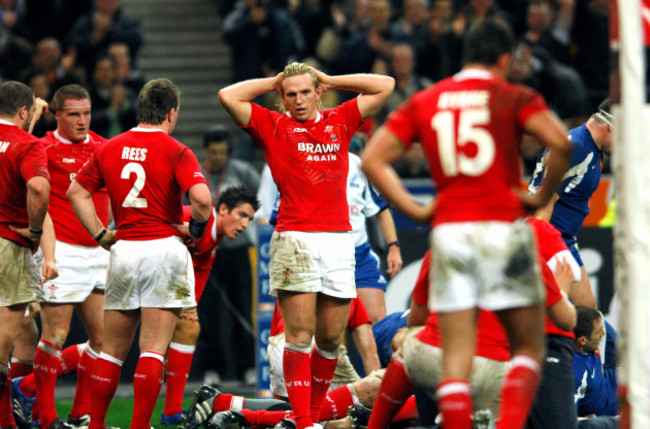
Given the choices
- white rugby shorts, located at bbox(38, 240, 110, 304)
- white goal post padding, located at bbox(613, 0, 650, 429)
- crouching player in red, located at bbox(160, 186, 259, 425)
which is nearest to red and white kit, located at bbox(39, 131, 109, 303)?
white rugby shorts, located at bbox(38, 240, 110, 304)

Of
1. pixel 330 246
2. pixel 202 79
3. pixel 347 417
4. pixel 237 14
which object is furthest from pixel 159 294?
pixel 202 79

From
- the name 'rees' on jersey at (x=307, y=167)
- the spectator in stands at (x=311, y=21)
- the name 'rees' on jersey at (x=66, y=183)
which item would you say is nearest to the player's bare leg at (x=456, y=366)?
the name 'rees' on jersey at (x=307, y=167)

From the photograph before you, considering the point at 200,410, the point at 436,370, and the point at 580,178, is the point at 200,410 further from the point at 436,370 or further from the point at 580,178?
the point at 580,178

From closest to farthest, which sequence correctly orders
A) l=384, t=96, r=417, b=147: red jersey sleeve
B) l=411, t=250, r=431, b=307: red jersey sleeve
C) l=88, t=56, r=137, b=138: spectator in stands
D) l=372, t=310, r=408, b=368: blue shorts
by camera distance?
l=384, t=96, r=417, b=147: red jersey sleeve < l=411, t=250, r=431, b=307: red jersey sleeve < l=372, t=310, r=408, b=368: blue shorts < l=88, t=56, r=137, b=138: spectator in stands

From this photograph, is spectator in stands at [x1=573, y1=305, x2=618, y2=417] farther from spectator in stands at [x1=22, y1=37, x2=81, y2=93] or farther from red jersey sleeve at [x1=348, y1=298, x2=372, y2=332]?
spectator in stands at [x1=22, y1=37, x2=81, y2=93]

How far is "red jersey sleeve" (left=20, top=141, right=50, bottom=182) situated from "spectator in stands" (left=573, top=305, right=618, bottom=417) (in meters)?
3.96

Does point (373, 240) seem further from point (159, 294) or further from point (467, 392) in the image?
point (467, 392)

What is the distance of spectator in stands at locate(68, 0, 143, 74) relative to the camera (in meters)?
15.2

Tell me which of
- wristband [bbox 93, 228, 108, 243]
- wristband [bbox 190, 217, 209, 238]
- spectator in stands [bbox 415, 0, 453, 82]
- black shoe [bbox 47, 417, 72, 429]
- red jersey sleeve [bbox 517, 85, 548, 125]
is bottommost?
black shoe [bbox 47, 417, 72, 429]

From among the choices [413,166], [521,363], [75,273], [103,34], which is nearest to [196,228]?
[75,273]

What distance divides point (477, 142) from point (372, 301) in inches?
174

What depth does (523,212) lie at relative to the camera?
5348 millimetres

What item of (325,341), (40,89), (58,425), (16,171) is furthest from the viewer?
(40,89)

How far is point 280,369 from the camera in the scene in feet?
26.5
